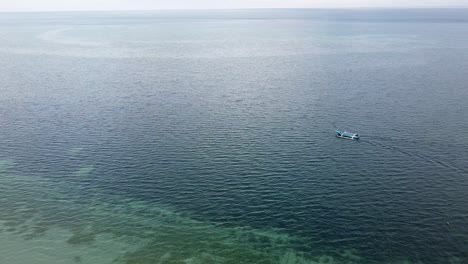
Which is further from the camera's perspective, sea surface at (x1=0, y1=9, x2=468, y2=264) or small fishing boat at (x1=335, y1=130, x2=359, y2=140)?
small fishing boat at (x1=335, y1=130, x2=359, y2=140)

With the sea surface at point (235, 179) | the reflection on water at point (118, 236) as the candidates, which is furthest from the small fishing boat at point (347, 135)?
the reflection on water at point (118, 236)

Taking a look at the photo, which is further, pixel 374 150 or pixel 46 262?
pixel 374 150

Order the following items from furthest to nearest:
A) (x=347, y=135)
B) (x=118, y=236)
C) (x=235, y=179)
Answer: (x=347, y=135), (x=235, y=179), (x=118, y=236)

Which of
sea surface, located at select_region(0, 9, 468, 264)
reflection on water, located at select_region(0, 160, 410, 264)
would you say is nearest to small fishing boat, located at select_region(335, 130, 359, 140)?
sea surface, located at select_region(0, 9, 468, 264)

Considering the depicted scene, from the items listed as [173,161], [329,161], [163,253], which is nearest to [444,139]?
[329,161]

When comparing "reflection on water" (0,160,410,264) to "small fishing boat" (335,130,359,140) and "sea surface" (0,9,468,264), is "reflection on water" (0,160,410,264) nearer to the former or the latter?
"sea surface" (0,9,468,264)

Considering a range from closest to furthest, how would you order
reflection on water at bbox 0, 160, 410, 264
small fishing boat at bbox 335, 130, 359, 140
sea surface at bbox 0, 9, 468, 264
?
reflection on water at bbox 0, 160, 410, 264
sea surface at bbox 0, 9, 468, 264
small fishing boat at bbox 335, 130, 359, 140

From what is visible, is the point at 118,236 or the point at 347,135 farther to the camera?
the point at 347,135

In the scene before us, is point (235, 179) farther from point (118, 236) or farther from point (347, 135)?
point (347, 135)

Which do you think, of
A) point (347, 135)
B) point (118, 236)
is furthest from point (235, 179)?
point (347, 135)

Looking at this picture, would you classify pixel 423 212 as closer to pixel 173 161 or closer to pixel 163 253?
pixel 163 253

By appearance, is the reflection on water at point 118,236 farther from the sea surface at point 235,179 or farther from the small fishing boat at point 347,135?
the small fishing boat at point 347,135
